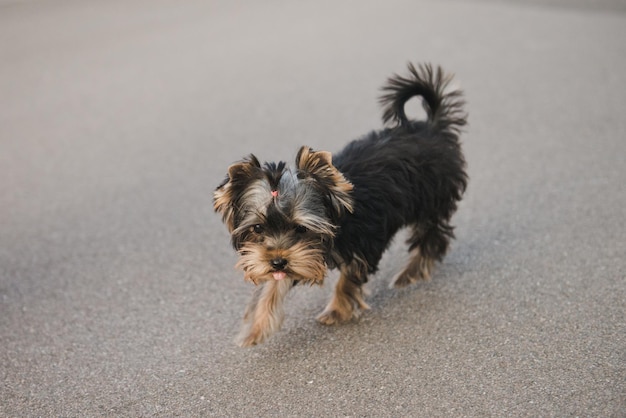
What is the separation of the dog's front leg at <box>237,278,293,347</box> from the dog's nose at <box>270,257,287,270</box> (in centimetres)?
34

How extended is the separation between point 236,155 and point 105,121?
1953 millimetres

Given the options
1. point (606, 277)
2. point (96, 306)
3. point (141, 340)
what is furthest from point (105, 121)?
point (606, 277)

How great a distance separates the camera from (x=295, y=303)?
4.77 m

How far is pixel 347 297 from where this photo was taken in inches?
172

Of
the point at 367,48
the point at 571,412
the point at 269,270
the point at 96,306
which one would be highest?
the point at 367,48

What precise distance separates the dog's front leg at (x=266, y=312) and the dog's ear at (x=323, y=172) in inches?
23.3

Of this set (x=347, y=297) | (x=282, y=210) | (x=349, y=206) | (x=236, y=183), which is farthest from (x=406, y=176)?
(x=236, y=183)

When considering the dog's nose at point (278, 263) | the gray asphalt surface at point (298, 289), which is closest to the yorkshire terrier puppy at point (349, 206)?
the dog's nose at point (278, 263)

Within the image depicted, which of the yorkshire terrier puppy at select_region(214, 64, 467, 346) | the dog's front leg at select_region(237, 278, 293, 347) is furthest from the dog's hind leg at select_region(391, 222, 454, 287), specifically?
the dog's front leg at select_region(237, 278, 293, 347)

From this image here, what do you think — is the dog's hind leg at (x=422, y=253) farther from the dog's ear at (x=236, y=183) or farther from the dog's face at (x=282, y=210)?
the dog's ear at (x=236, y=183)

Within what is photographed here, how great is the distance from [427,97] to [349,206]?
1.32 metres

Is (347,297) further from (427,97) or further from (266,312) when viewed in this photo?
(427,97)

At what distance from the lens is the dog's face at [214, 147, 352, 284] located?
12.1 feet

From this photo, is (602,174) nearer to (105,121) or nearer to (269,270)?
(269,270)
